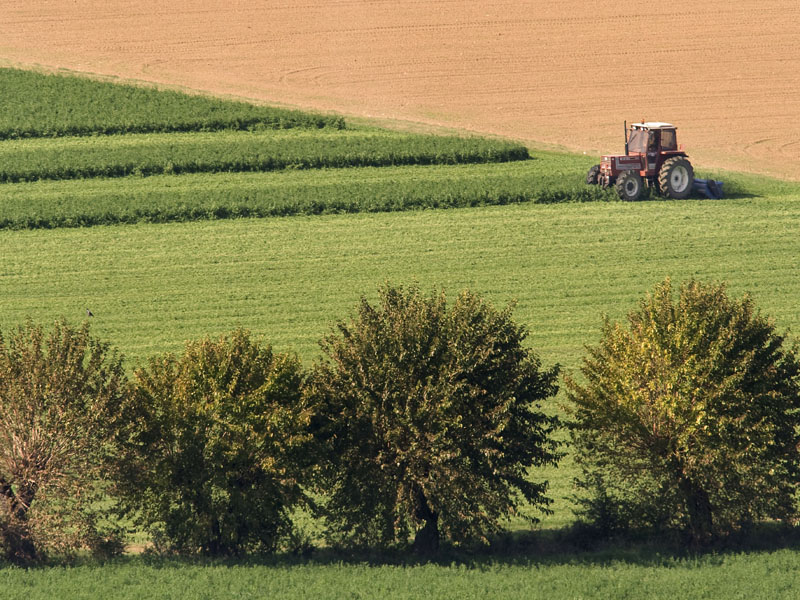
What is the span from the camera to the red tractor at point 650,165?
50.6m

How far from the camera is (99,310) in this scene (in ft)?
138

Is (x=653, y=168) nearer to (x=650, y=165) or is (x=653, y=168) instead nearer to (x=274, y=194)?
(x=650, y=165)

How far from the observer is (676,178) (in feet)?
170

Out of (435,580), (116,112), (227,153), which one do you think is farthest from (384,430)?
(116,112)

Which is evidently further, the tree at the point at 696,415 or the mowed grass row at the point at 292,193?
the mowed grass row at the point at 292,193

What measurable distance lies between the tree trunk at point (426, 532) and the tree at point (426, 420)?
0.02 m

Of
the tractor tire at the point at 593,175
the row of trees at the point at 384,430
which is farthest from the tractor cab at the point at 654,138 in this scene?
the row of trees at the point at 384,430

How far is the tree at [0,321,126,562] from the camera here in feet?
81.4

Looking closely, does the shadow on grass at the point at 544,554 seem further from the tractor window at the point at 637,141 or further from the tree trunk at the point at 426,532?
the tractor window at the point at 637,141

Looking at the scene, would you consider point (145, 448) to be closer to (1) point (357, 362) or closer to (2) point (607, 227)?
(1) point (357, 362)

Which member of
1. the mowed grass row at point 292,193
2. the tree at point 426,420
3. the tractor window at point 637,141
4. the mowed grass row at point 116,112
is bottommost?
the tree at point 426,420

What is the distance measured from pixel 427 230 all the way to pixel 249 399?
986 inches

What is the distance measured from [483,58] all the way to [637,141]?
20808 mm

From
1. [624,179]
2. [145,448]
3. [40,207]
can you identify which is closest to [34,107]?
[40,207]
